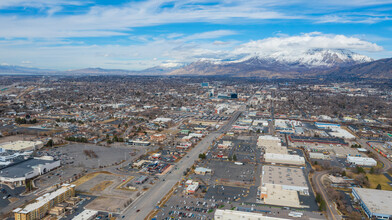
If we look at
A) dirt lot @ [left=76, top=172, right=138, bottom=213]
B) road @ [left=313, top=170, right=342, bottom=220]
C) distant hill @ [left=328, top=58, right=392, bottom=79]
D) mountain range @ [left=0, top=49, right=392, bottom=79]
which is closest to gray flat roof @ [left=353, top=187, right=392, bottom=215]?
road @ [left=313, top=170, right=342, bottom=220]

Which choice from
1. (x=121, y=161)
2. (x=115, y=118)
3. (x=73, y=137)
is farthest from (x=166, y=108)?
(x=121, y=161)

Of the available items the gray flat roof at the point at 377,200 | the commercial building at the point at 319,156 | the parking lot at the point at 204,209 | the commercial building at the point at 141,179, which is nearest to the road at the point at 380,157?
the commercial building at the point at 319,156

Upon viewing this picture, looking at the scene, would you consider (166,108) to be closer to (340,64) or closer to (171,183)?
(171,183)

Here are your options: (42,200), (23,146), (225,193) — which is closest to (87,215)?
(42,200)

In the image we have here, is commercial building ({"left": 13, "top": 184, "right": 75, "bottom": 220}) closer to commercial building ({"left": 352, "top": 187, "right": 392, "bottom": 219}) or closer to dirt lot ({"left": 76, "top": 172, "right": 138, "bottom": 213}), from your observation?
dirt lot ({"left": 76, "top": 172, "right": 138, "bottom": 213})

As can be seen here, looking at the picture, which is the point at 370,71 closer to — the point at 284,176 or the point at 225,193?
the point at 284,176

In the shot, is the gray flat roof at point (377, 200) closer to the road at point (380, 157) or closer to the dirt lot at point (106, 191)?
the road at point (380, 157)

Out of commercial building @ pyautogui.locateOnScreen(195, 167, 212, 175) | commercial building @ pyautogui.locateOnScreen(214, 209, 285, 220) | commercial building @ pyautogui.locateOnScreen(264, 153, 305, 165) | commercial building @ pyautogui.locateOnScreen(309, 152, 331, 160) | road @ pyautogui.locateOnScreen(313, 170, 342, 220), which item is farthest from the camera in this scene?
commercial building @ pyautogui.locateOnScreen(309, 152, 331, 160)
